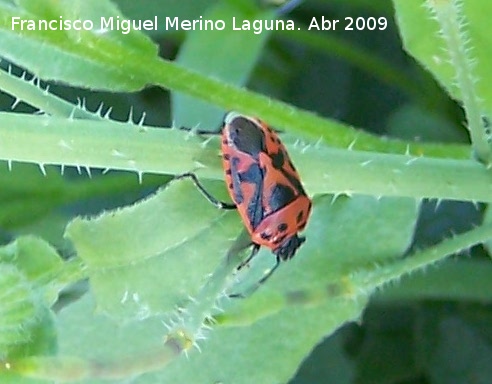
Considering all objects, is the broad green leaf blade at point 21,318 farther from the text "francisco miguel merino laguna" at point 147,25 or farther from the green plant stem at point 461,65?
the green plant stem at point 461,65

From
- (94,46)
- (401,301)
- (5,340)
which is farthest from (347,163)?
(401,301)

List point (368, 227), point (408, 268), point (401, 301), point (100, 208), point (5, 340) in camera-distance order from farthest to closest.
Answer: point (100, 208) < point (401, 301) < point (368, 227) < point (408, 268) < point (5, 340)

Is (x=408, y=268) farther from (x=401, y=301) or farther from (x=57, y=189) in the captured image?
(x=57, y=189)

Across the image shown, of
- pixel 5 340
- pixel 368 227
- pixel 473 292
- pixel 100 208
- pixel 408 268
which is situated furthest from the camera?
pixel 100 208

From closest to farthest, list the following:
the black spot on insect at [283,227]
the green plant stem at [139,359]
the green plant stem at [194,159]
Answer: the green plant stem at [139,359], the green plant stem at [194,159], the black spot on insect at [283,227]

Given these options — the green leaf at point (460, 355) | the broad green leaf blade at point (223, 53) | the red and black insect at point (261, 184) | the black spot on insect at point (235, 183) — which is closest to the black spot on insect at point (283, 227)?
the red and black insect at point (261, 184)

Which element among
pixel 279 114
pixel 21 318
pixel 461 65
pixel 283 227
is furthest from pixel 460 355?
pixel 21 318

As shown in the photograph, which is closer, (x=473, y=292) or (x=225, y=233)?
(x=225, y=233)

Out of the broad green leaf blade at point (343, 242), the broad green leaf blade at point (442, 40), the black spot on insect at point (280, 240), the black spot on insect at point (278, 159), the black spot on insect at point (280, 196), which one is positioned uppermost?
the broad green leaf blade at point (442, 40)
